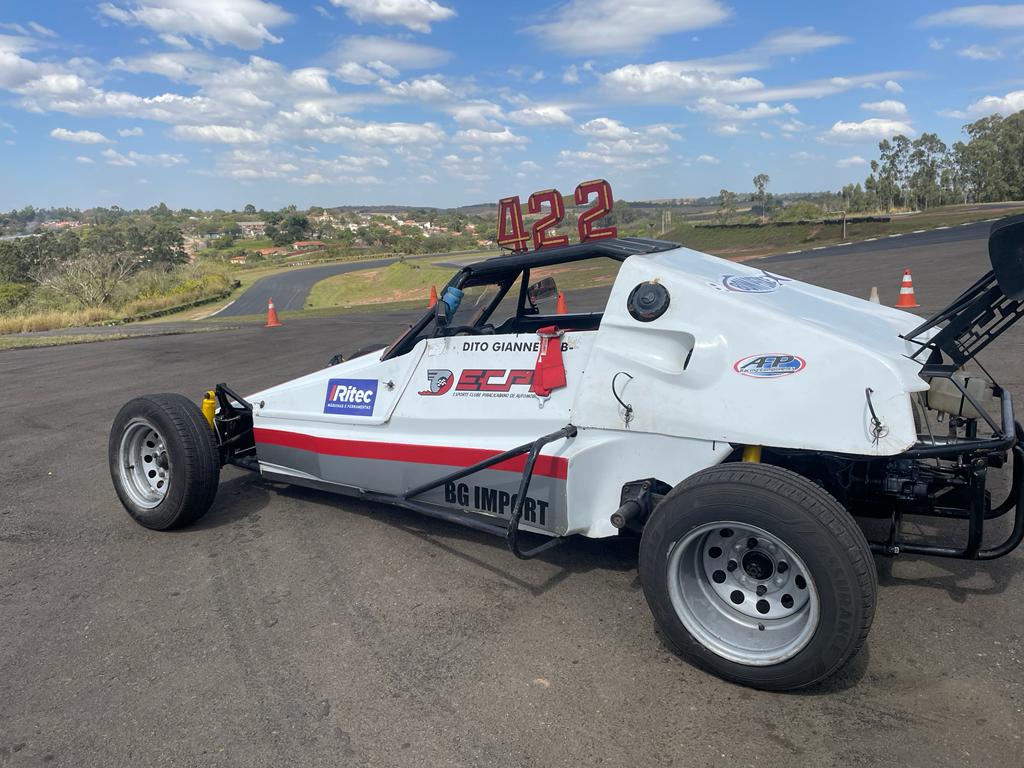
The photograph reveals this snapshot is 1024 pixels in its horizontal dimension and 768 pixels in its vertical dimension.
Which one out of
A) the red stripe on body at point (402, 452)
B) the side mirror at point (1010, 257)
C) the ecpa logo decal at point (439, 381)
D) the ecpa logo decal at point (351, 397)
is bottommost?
the red stripe on body at point (402, 452)

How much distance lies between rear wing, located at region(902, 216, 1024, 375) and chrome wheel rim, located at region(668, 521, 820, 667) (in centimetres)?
111

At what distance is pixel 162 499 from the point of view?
15.4 ft

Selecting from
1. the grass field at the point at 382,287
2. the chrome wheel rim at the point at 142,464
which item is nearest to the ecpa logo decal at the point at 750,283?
the chrome wheel rim at the point at 142,464

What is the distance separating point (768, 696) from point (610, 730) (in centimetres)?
67

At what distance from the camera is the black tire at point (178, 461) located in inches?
→ 179

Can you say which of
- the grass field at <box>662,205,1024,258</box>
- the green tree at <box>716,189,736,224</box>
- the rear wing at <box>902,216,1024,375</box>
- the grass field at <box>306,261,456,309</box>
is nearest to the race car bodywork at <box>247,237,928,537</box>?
the rear wing at <box>902,216,1024,375</box>

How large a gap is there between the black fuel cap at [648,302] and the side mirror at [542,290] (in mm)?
1140

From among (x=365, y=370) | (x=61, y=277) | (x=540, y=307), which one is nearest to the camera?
(x=365, y=370)

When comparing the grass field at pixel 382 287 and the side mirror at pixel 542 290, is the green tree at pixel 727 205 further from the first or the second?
the side mirror at pixel 542 290

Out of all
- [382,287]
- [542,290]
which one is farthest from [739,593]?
[382,287]

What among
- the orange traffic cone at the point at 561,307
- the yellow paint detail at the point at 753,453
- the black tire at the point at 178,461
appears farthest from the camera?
the orange traffic cone at the point at 561,307

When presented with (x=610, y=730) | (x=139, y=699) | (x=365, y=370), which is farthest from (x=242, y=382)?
(x=610, y=730)

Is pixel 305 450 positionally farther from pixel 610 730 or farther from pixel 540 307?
pixel 610 730

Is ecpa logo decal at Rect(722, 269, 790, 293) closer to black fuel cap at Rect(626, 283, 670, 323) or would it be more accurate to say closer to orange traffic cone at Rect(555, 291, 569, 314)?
black fuel cap at Rect(626, 283, 670, 323)
